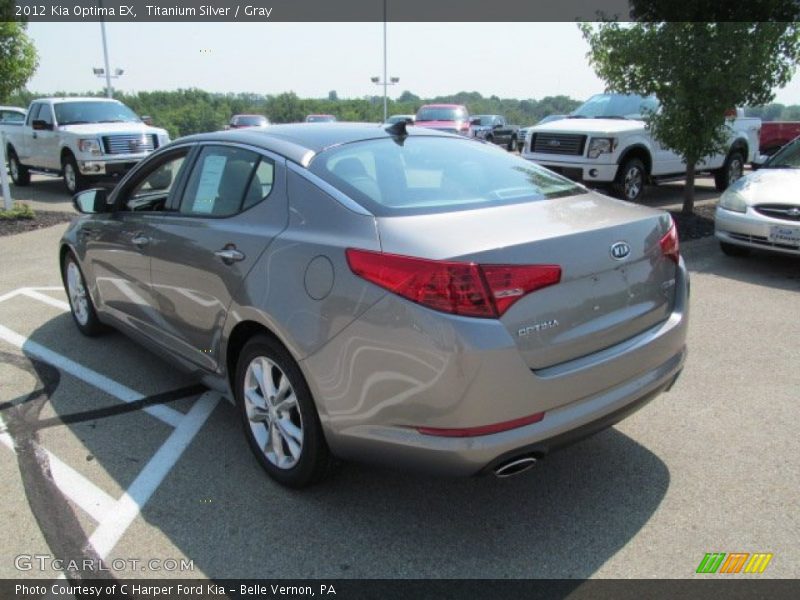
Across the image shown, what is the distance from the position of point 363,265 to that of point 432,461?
79 centimetres

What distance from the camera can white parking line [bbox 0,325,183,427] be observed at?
402cm

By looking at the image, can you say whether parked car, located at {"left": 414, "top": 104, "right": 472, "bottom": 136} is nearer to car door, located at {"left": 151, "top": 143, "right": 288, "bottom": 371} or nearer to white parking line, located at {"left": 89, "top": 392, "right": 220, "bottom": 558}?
car door, located at {"left": 151, "top": 143, "right": 288, "bottom": 371}

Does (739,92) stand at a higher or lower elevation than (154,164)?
higher

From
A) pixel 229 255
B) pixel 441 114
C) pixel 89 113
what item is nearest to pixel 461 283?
pixel 229 255

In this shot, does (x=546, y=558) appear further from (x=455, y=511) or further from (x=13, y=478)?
(x=13, y=478)

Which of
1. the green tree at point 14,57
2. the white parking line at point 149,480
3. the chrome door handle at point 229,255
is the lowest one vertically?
the white parking line at point 149,480

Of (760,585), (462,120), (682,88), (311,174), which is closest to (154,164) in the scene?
(311,174)

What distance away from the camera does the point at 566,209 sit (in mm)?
3010

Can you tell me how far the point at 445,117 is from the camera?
21484mm

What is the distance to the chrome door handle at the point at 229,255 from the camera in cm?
319

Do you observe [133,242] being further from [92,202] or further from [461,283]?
[461,283]

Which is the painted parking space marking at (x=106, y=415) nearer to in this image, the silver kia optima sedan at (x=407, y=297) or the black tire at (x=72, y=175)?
the silver kia optima sedan at (x=407, y=297)

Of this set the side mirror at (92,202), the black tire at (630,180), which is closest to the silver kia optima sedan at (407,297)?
the side mirror at (92,202)

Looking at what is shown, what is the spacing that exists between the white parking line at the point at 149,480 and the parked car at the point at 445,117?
17918 millimetres
